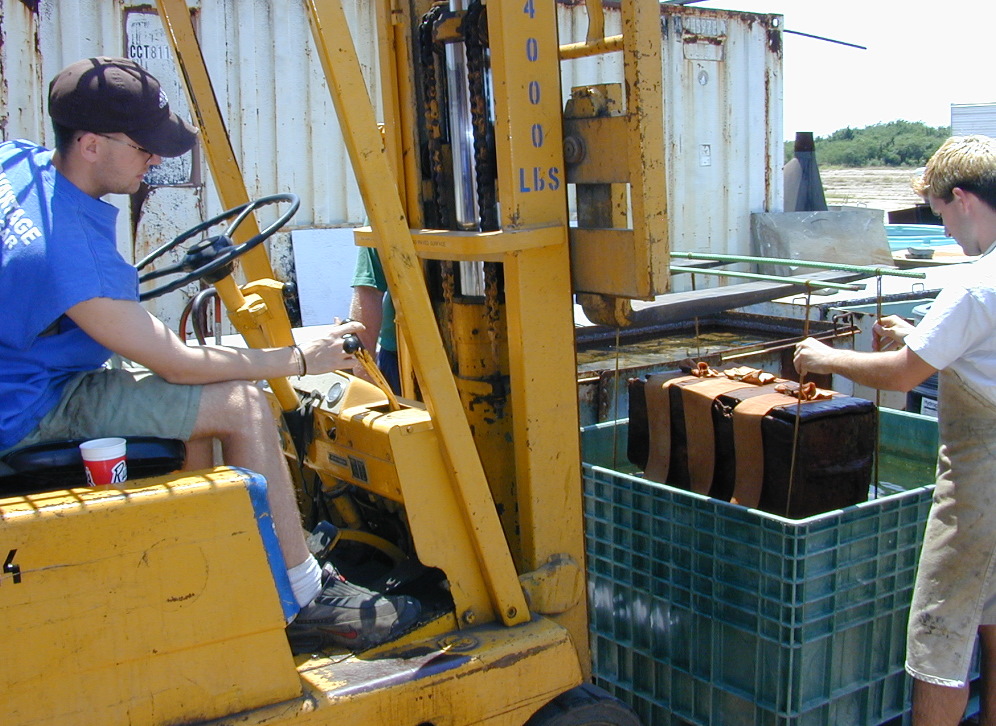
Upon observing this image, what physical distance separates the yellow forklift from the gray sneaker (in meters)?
0.04

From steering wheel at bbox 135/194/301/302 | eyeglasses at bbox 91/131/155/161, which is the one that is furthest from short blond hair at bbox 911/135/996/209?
eyeglasses at bbox 91/131/155/161

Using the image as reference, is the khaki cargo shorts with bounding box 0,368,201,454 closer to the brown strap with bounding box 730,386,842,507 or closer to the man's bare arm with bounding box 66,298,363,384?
the man's bare arm with bounding box 66,298,363,384

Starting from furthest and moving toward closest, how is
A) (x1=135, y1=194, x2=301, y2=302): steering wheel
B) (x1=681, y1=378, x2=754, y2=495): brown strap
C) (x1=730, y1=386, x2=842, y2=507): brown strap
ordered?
(x1=681, y1=378, x2=754, y2=495): brown strap < (x1=730, y1=386, x2=842, y2=507): brown strap < (x1=135, y1=194, x2=301, y2=302): steering wheel

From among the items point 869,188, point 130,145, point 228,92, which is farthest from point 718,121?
point 869,188

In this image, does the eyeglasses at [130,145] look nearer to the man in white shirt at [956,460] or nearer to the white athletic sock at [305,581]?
the white athletic sock at [305,581]

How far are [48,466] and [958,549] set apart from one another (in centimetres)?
238

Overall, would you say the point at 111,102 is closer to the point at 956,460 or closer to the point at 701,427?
the point at 701,427

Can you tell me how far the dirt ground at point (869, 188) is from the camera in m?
26.2

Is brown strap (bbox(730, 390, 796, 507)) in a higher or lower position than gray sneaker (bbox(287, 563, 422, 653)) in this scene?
higher

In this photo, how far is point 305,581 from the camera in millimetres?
2531

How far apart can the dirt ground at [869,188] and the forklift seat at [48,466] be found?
22.2 m

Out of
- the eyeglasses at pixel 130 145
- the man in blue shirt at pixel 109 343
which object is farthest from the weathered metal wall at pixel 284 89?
the eyeglasses at pixel 130 145

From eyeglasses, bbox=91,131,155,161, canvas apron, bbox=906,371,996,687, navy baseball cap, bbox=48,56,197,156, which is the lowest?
canvas apron, bbox=906,371,996,687

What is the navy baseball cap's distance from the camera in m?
2.31
